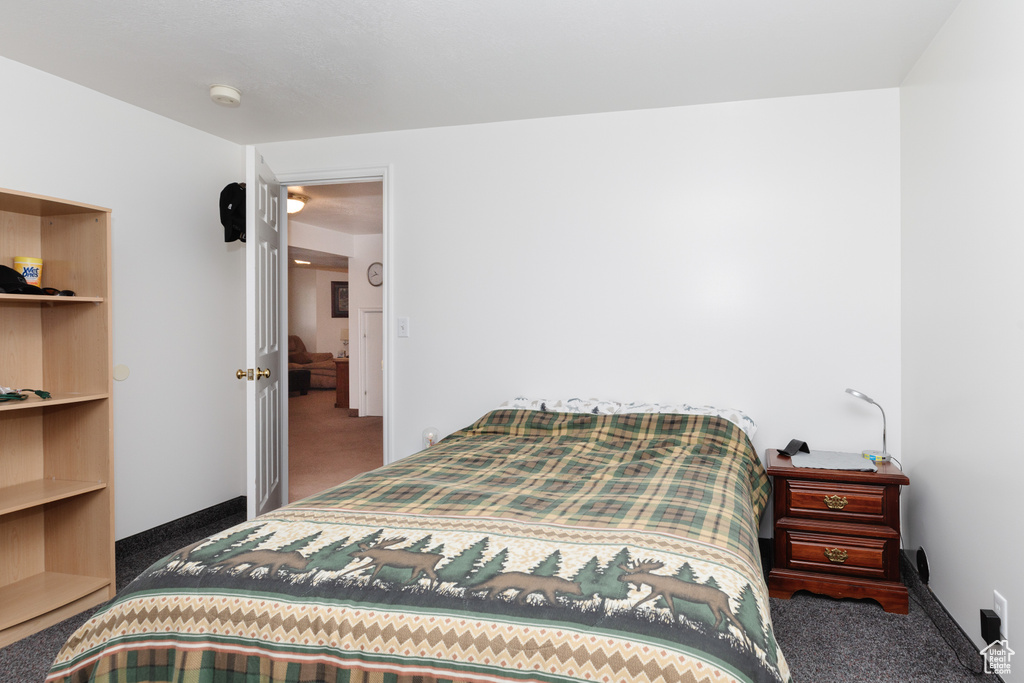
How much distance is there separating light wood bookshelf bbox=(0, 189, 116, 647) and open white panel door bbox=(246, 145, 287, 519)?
22.7 inches

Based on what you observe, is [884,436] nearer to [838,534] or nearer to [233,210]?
[838,534]

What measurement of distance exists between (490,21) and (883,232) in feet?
6.72

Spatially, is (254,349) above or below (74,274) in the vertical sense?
below

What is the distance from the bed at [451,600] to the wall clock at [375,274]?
21.7 ft

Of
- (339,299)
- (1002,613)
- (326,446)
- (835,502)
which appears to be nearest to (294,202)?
(326,446)

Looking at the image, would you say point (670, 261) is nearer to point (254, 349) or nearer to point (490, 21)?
point (490, 21)

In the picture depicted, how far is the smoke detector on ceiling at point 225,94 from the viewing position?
9.45 feet

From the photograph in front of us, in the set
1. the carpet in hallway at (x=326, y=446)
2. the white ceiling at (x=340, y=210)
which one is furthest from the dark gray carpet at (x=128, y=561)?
the white ceiling at (x=340, y=210)

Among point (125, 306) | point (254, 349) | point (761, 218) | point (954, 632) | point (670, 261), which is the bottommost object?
point (954, 632)

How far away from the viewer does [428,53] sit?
8.39 ft

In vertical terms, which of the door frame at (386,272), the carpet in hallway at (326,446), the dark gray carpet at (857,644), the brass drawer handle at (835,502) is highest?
the door frame at (386,272)

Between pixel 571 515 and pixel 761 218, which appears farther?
pixel 761 218

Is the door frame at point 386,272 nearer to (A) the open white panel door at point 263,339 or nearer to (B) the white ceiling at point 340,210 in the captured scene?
(A) the open white panel door at point 263,339

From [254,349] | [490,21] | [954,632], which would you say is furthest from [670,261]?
[254,349]
